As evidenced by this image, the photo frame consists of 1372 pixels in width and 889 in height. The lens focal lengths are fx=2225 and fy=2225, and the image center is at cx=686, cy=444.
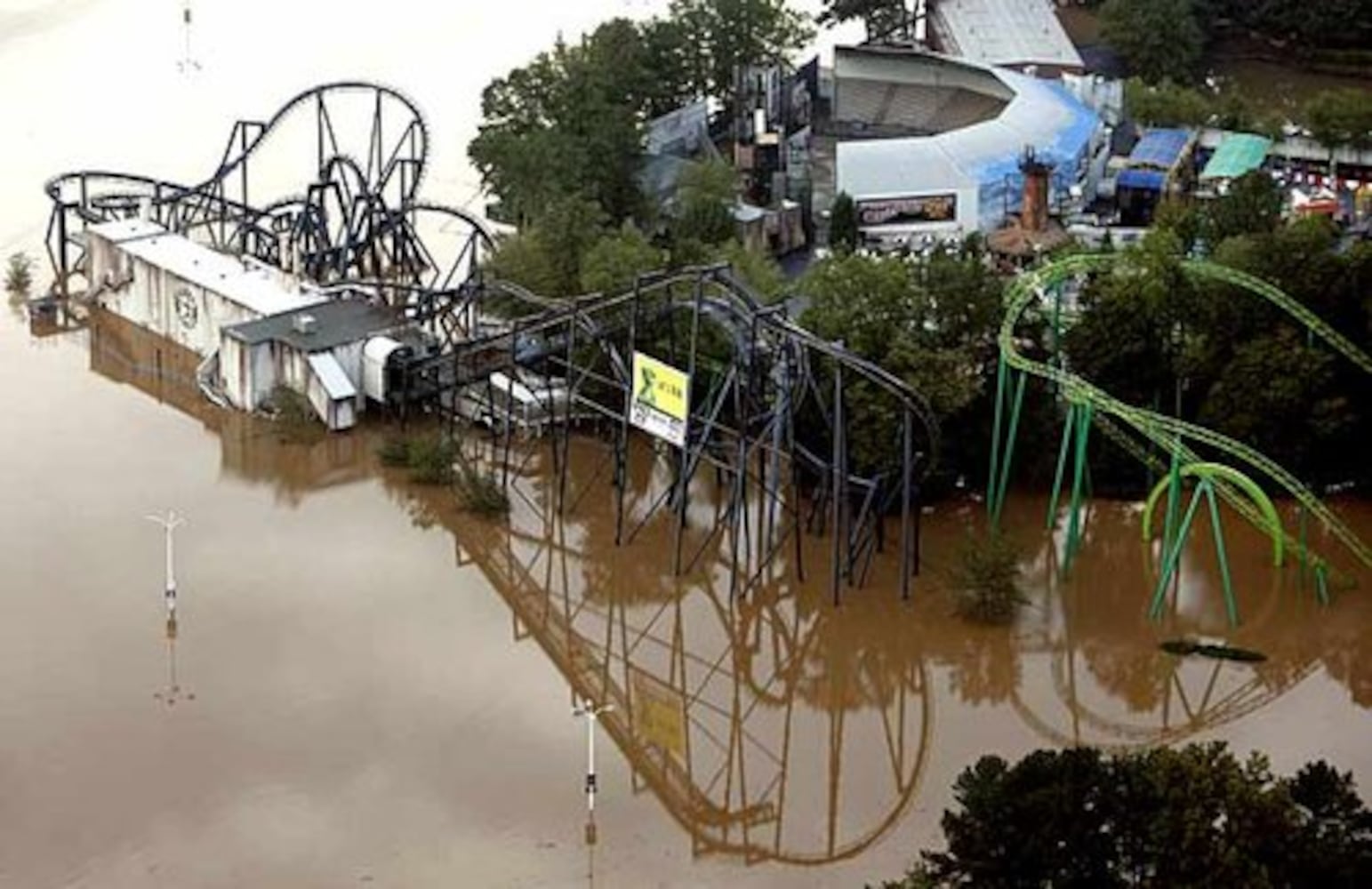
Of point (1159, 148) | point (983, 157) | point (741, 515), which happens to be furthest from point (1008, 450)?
point (1159, 148)

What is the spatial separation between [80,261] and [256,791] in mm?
24656

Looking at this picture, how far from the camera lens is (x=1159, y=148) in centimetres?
5422

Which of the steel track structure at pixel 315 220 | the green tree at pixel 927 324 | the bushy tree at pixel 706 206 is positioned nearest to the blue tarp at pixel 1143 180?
the bushy tree at pixel 706 206

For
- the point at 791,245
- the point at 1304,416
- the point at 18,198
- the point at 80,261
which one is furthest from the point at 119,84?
the point at 1304,416

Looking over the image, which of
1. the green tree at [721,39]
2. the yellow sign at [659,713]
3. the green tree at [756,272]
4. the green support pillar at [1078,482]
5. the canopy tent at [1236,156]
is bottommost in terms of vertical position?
the yellow sign at [659,713]

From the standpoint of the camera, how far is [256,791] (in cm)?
2859

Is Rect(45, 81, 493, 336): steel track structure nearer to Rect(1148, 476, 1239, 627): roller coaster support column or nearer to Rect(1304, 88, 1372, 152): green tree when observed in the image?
Rect(1148, 476, 1239, 627): roller coaster support column

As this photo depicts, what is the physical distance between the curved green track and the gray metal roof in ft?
40.3

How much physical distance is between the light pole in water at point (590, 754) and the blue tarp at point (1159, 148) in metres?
26.8

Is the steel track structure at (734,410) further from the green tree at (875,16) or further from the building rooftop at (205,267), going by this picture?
the green tree at (875,16)

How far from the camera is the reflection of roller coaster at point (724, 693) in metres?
28.9

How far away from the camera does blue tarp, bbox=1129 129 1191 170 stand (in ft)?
175

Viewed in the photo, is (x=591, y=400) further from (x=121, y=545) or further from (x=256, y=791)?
(x=256, y=791)

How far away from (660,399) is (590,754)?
28.5ft
